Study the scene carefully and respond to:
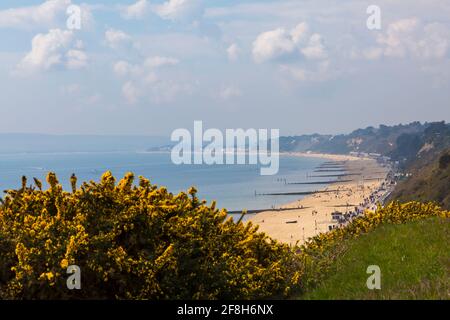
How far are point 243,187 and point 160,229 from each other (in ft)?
566

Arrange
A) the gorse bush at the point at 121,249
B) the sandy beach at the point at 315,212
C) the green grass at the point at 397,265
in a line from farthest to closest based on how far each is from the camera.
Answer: the sandy beach at the point at 315,212, the gorse bush at the point at 121,249, the green grass at the point at 397,265

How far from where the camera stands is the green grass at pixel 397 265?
824 cm

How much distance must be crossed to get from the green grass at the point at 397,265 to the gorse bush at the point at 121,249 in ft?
3.80

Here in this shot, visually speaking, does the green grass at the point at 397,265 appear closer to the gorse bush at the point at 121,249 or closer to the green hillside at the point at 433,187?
the gorse bush at the point at 121,249

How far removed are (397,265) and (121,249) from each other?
549 centimetres

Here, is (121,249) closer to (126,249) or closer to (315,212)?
(126,249)

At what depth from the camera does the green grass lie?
824 cm

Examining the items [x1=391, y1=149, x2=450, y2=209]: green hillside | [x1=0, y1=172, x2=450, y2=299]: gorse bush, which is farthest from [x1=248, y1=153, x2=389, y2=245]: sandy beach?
[x1=0, y1=172, x2=450, y2=299]: gorse bush

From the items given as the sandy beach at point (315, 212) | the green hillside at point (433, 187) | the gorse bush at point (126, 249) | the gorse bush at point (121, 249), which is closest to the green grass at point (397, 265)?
the gorse bush at point (126, 249)

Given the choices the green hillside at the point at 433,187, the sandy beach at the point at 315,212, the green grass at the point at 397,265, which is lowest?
the sandy beach at the point at 315,212

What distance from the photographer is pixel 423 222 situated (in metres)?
15.6

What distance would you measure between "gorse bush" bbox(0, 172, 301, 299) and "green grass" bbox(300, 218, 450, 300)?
3.80 feet

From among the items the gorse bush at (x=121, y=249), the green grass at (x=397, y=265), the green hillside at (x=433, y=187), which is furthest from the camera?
the green hillside at (x=433, y=187)

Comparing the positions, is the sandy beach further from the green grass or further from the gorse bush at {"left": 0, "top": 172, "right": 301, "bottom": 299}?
the gorse bush at {"left": 0, "top": 172, "right": 301, "bottom": 299}
